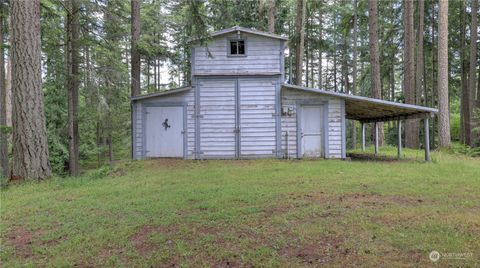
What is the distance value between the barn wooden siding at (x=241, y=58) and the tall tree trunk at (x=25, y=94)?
Result: 559 cm

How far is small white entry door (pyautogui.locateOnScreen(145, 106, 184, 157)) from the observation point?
1247 cm

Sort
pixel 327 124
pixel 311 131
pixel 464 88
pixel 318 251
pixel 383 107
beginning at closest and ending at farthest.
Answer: pixel 318 251
pixel 383 107
pixel 327 124
pixel 311 131
pixel 464 88

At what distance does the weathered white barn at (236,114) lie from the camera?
40.5 feet

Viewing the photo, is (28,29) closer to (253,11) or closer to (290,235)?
(290,235)

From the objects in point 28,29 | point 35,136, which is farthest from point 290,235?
point 28,29

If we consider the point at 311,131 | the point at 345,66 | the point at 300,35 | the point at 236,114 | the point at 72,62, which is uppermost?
the point at 345,66

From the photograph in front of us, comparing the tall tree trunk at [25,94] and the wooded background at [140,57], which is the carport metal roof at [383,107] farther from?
the tall tree trunk at [25,94]

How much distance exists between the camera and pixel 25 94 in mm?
7848

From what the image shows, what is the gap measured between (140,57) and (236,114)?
19.0 feet

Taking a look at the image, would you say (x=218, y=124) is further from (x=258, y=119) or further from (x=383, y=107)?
(x=383, y=107)

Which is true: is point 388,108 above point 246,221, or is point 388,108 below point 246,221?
above

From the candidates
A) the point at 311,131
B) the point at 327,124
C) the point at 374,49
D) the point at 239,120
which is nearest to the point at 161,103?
the point at 239,120

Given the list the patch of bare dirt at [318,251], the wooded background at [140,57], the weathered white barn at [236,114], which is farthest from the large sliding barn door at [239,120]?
the patch of bare dirt at [318,251]

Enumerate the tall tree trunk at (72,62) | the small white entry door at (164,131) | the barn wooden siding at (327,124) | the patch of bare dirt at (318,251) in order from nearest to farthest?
1. the patch of bare dirt at (318,251)
2. the tall tree trunk at (72,62)
3. the barn wooden siding at (327,124)
4. the small white entry door at (164,131)
